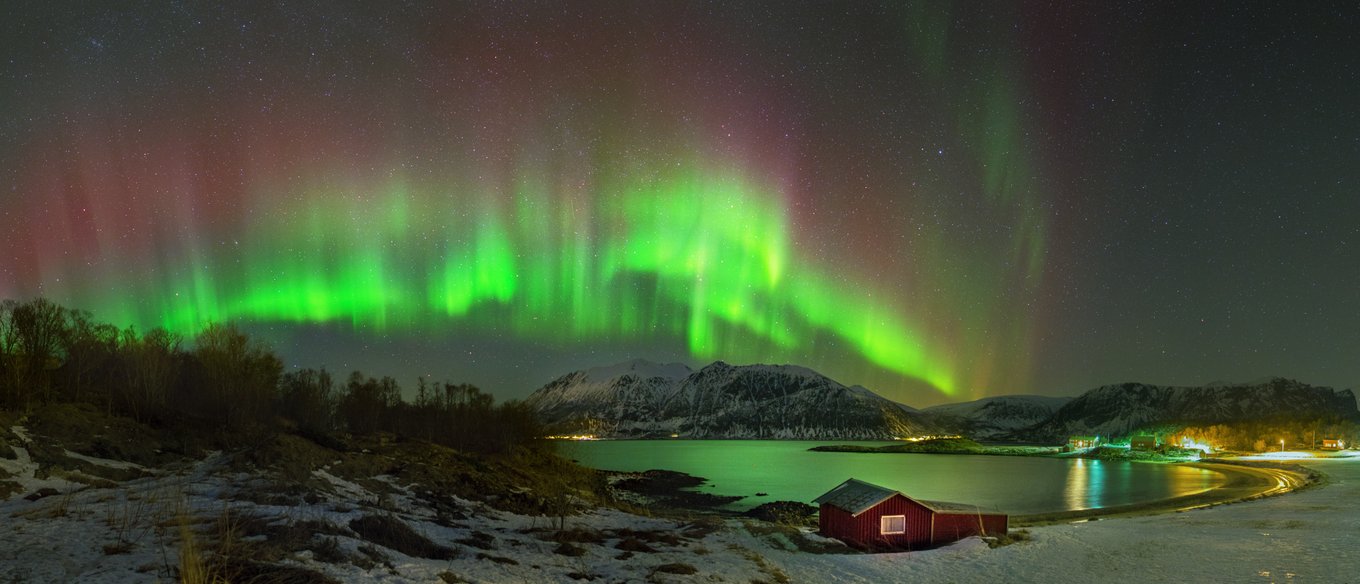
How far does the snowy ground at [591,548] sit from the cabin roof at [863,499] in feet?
7.28

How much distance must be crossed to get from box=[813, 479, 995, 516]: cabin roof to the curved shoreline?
14.7 metres

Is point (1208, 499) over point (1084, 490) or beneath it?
over

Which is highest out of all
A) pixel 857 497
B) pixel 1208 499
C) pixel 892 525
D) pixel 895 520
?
pixel 857 497

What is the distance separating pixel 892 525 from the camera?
36094 millimetres

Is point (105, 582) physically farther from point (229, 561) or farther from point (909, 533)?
point (909, 533)

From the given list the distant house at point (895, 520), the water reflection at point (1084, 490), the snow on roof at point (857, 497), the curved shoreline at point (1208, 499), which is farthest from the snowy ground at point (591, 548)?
the water reflection at point (1084, 490)

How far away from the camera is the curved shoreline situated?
56009 mm

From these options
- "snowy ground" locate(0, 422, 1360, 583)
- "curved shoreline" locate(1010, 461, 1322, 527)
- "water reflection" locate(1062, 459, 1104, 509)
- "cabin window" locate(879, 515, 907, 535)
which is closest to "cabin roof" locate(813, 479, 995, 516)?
"cabin window" locate(879, 515, 907, 535)

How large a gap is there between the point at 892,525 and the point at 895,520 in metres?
0.30

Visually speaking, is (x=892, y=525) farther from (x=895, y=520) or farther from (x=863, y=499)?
(x=863, y=499)

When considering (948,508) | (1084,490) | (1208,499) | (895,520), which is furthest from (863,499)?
(1084,490)

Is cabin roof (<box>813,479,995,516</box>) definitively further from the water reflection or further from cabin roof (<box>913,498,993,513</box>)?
the water reflection

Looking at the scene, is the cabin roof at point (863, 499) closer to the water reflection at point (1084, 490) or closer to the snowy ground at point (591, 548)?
the snowy ground at point (591, 548)

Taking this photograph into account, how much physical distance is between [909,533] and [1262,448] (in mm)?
207517
